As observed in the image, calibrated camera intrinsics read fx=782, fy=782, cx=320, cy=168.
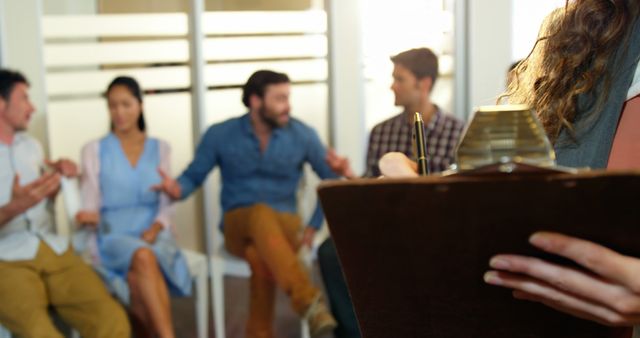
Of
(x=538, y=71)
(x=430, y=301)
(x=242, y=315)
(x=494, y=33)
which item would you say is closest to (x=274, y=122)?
(x=242, y=315)

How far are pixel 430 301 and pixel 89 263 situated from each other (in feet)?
9.59

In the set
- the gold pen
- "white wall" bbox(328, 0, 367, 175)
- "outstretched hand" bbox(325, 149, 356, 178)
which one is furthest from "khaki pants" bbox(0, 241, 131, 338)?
the gold pen

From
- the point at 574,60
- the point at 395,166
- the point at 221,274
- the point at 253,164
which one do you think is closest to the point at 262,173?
the point at 253,164

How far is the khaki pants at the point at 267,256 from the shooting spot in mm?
3539

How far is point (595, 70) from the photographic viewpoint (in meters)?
0.98

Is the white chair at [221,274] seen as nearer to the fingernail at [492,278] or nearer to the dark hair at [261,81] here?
the dark hair at [261,81]

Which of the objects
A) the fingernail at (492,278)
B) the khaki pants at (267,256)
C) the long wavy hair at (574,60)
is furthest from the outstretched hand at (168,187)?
the fingernail at (492,278)

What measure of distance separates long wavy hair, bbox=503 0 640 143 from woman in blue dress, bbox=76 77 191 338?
8.31 ft

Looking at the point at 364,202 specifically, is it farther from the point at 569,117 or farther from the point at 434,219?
the point at 569,117

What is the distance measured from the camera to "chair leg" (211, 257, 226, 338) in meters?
3.74

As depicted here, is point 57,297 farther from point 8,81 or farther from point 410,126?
point 410,126

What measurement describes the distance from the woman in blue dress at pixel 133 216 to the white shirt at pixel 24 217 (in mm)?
187

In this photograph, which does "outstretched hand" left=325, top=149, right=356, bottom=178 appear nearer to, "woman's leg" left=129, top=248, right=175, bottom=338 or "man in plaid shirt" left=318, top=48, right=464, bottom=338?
"man in plaid shirt" left=318, top=48, right=464, bottom=338

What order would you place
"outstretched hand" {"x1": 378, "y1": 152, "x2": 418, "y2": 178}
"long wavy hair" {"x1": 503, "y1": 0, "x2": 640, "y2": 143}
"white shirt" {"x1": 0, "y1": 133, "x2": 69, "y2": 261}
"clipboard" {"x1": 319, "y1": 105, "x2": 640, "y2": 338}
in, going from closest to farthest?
"clipboard" {"x1": 319, "y1": 105, "x2": 640, "y2": 338}, "outstretched hand" {"x1": 378, "y1": 152, "x2": 418, "y2": 178}, "long wavy hair" {"x1": 503, "y1": 0, "x2": 640, "y2": 143}, "white shirt" {"x1": 0, "y1": 133, "x2": 69, "y2": 261}
